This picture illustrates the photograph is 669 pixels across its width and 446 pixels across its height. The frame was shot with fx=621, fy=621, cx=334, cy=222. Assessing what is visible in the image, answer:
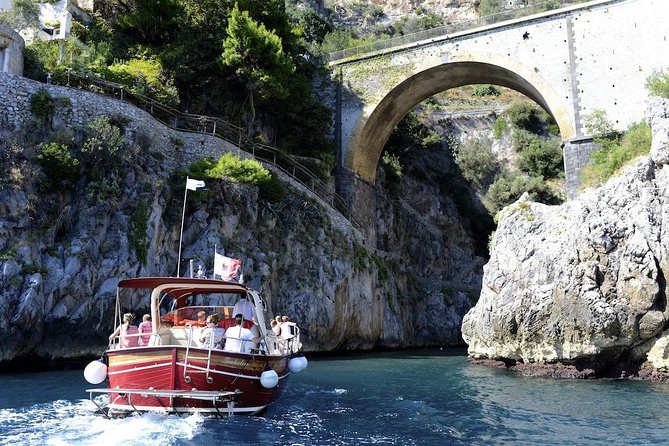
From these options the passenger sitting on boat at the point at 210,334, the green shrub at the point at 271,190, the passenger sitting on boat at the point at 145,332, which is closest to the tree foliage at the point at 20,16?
the green shrub at the point at 271,190

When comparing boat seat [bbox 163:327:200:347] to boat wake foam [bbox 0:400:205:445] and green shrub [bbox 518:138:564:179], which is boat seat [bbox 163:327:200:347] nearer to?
boat wake foam [bbox 0:400:205:445]

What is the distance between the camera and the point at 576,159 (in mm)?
26844

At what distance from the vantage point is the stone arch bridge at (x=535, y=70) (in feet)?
87.7

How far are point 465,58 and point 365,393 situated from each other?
67.1ft

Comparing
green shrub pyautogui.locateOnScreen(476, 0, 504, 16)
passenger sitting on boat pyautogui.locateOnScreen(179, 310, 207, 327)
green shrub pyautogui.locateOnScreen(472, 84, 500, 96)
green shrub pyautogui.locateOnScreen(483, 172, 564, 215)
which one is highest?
green shrub pyautogui.locateOnScreen(476, 0, 504, 16)

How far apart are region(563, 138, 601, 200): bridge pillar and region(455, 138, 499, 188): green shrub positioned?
65.0 feet

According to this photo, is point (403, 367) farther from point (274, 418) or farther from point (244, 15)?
point (244, 15)

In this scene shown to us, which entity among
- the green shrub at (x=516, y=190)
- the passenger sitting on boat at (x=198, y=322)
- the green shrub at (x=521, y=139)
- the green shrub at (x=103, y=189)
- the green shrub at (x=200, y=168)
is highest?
Result: the green shrub at (x=521, y=139)

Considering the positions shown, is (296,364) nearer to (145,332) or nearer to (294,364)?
(294,364)

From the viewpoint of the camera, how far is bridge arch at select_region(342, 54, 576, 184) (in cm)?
2864

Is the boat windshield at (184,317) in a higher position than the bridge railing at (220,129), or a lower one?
lower

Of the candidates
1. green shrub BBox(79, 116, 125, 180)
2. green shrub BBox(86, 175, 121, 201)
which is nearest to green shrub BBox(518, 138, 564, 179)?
green shrub BBox(79, 116, 125, 180)

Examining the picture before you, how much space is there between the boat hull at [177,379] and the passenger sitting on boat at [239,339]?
46 centimetres

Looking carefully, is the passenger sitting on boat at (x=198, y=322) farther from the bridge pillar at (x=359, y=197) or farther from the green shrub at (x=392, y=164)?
the green shrub at (x=392, y=164)
